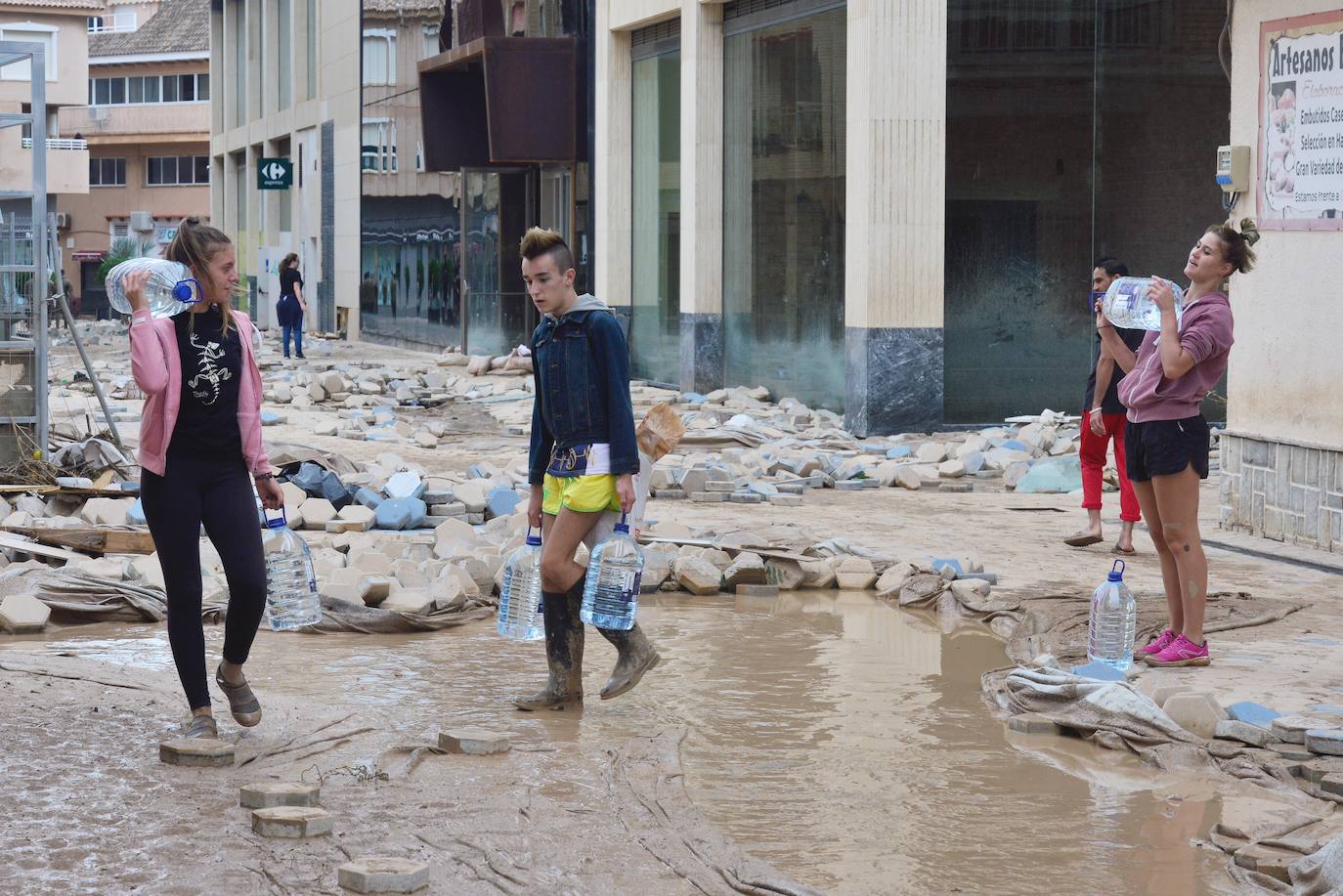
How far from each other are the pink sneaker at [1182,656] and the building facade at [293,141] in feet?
115

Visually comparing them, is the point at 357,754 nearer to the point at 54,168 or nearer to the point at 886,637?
the point at 886,637

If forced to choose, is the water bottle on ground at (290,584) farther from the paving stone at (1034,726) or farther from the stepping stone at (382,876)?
the paving stone at (1034,726)

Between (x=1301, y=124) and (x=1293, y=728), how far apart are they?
5834mm

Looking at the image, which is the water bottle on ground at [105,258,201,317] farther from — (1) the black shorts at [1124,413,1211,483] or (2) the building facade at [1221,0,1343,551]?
(2) the building facade at [1221,0,1343,551]

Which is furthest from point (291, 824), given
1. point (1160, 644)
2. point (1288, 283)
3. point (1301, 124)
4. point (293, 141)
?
point (293, 141)

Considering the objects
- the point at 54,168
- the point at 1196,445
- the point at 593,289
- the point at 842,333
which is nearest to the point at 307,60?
the point at 54,168

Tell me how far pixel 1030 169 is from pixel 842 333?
8.80ft

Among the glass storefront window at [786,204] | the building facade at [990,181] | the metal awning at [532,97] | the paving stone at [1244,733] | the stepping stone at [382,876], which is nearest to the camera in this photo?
the stepping stone at [382,876]

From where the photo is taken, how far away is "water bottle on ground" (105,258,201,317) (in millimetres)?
6367

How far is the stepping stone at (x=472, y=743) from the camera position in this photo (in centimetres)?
650

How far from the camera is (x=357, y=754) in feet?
Answer: 21.4

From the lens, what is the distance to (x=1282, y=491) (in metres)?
11.5

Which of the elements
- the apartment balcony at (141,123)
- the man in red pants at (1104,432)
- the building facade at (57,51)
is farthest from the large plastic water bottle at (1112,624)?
the apartment balcony at (141,123)

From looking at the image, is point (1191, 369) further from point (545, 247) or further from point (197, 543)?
point (197, 543)
